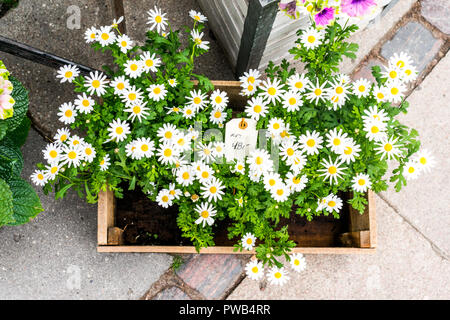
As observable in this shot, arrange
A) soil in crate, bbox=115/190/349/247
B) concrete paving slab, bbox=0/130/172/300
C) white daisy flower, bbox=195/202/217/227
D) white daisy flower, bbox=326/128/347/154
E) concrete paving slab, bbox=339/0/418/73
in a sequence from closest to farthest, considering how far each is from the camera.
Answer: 1. white daisy flower, bbox=326/128/347/154
2. white daisy flower, bbox=195/202/217/227
3. soil in crate, bbox=115/190/349/247
4. concrete paving slab, bbox=0/130/172/300
5. concrete paving slab, bbox=339/0/418/73

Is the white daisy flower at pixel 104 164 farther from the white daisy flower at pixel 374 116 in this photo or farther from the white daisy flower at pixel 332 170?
the white daisy flower at pixel 374 116

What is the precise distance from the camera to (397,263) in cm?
193

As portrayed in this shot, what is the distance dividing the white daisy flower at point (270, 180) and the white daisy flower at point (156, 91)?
1.22 ft

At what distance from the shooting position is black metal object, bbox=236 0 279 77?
1.20 meters

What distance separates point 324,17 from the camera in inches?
46.7

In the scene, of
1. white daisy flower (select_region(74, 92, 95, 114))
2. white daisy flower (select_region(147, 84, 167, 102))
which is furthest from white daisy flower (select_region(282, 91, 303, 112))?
white daisy flower (select_region(74, 92, 95, 114))

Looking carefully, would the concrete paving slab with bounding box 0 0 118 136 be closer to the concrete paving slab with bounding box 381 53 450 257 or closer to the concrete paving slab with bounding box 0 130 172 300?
the concrete paving slab with bounding box 0 130 172 300

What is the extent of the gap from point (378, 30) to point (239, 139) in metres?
1.09

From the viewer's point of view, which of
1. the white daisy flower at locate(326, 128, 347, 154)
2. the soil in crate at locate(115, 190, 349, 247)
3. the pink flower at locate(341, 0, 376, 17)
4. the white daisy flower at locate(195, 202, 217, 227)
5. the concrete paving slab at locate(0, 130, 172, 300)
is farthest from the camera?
the concrete paving slab at locate(0, 130, 172, 300)

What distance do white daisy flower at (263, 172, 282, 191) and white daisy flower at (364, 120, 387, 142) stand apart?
27 centimetres

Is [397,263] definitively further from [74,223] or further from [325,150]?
[74,223]

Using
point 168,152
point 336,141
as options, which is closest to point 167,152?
point 168,152

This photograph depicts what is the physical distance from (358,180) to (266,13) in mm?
530

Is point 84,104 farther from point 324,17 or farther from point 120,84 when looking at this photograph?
point 324,17
